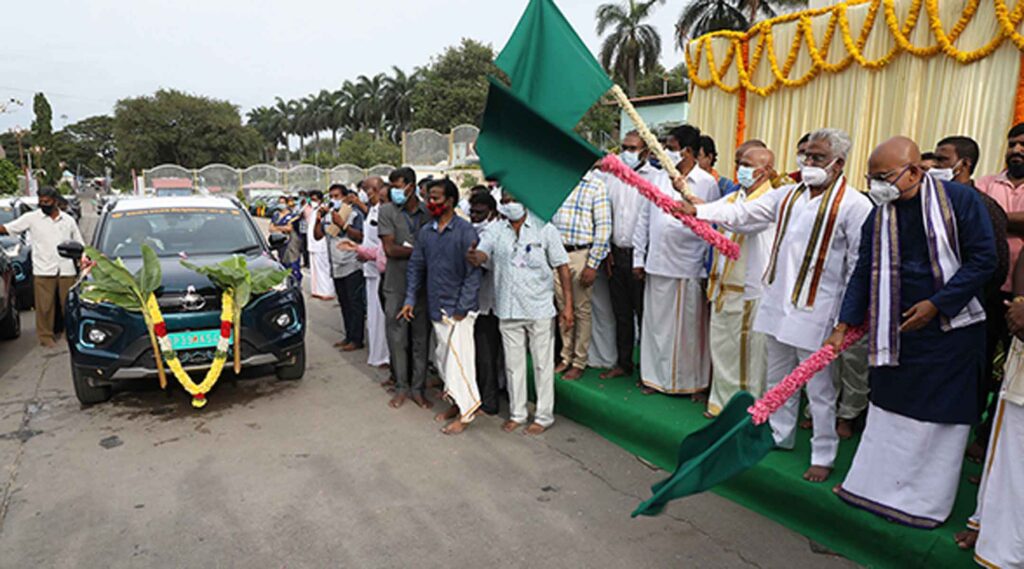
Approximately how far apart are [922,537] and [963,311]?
3.35 feet

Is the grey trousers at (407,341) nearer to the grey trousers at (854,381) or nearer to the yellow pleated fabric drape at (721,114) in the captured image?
the grey trousers at (854,381)

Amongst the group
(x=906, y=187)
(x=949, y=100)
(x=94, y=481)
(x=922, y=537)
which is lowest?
(x=94, y=481)

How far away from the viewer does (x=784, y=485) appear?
3.58 m

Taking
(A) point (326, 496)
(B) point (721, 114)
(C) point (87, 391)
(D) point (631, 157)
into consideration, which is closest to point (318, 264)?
(C) point (87, 391)

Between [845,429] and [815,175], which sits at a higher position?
[815,175]

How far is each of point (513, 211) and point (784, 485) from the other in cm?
243

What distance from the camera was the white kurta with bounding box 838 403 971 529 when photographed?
302cm

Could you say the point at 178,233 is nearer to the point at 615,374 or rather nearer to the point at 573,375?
the point at 573,375

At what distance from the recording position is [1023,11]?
5.48m

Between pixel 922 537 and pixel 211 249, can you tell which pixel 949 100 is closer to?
pixel 922 537

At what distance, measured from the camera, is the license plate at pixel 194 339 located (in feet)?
16.8

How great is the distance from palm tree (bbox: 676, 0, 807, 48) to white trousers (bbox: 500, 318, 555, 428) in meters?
27.4

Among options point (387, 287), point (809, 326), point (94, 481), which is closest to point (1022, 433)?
point (809, 326)

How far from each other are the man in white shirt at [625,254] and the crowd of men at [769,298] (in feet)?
0.05
